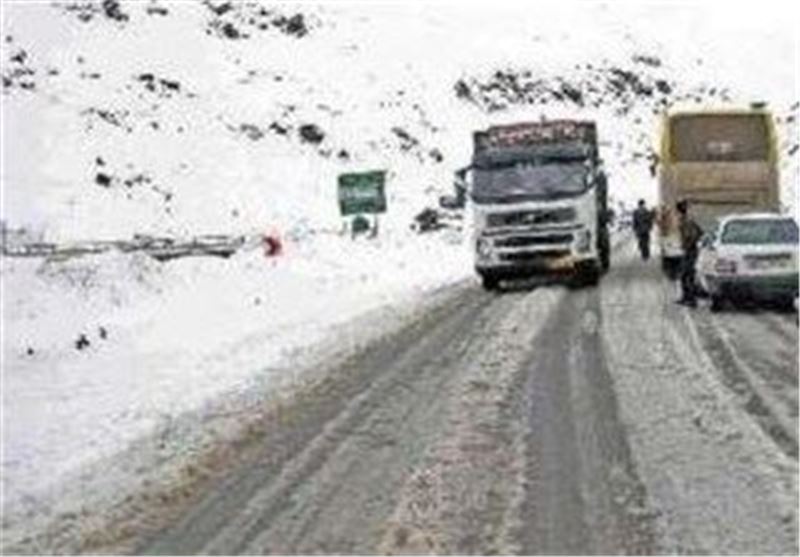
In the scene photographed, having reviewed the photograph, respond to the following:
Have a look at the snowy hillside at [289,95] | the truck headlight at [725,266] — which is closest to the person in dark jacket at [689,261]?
the truck headlight at [725,266]

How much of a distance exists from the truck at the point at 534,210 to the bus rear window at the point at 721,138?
8.07ft

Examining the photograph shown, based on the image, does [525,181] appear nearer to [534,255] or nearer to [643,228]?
[534,255]

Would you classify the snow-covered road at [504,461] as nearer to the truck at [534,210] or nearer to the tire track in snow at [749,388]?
the tire track in snow at [749,388]

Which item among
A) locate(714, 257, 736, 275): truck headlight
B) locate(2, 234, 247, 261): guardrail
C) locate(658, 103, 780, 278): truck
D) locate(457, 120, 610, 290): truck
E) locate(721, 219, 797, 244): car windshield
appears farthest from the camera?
locate(2, 234, 247, 261): guardrail

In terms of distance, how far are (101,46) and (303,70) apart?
1146 centimetres

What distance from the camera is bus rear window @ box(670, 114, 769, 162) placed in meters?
33.8

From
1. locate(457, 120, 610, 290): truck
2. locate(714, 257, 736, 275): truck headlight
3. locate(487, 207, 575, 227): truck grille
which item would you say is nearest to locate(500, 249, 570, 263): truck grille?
locate(457, 120, 610, 290): truck

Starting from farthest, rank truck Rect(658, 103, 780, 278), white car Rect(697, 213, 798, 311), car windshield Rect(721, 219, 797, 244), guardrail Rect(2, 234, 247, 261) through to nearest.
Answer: guardrail Rect(2, 234, 247, 261) → truck Rect(658, 103, 780, 278) → car windshield Rect(721, 219, 797, 244) → white car Rect(697, 213, 798, 311)

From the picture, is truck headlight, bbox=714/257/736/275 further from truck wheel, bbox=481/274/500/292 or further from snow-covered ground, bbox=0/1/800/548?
truck wheel, bbox=481/274/500/292

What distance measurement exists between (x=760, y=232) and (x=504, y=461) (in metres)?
14.3

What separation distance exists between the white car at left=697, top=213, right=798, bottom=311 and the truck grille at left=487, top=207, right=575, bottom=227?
5.67 meters

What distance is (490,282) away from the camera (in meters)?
33.3

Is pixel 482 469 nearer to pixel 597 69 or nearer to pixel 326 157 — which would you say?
pixel 326 157

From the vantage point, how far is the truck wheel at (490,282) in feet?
109
